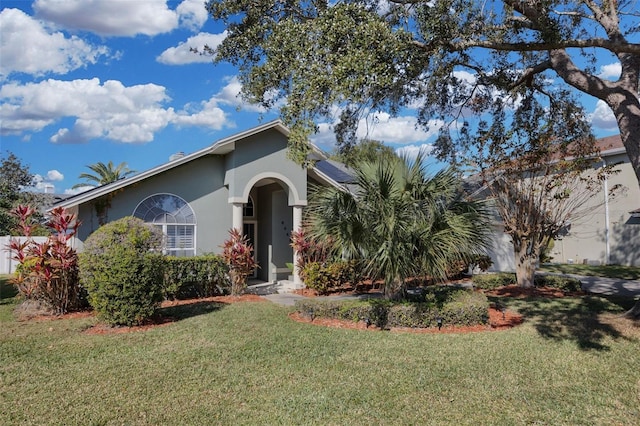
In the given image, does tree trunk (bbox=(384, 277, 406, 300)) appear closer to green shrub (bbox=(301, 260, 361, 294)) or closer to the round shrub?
green shrub (bbox=(301, 260, 361, 294))

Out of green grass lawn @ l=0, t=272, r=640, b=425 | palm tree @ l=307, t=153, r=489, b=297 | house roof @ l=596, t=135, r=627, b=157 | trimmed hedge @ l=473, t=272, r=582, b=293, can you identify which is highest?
house roof @ l=596, t=135, r=627, b=157

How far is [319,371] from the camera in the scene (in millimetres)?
6711

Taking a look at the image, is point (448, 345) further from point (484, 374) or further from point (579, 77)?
point (579, 77)

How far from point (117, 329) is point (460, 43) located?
30.6 feet

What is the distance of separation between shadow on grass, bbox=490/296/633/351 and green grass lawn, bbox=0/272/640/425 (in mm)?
76

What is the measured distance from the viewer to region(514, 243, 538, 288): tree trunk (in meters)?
15.3

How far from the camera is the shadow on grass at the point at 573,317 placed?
8.72 meters

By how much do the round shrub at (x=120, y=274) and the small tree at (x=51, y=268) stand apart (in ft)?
6.24

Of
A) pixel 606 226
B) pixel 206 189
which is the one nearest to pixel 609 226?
pixel 606 226

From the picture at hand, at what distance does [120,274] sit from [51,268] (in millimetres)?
2941

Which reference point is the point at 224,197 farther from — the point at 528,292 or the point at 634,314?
the point at 634,314

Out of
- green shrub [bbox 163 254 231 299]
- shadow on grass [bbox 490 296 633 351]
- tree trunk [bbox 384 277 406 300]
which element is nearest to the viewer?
shadow on grass [bbox 490 296 633 351]

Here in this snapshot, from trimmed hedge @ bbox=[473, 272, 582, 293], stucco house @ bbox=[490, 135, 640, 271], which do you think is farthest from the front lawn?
stucco house @ bbox=[490, 135, 640, 271]

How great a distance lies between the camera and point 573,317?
34.6 feet
